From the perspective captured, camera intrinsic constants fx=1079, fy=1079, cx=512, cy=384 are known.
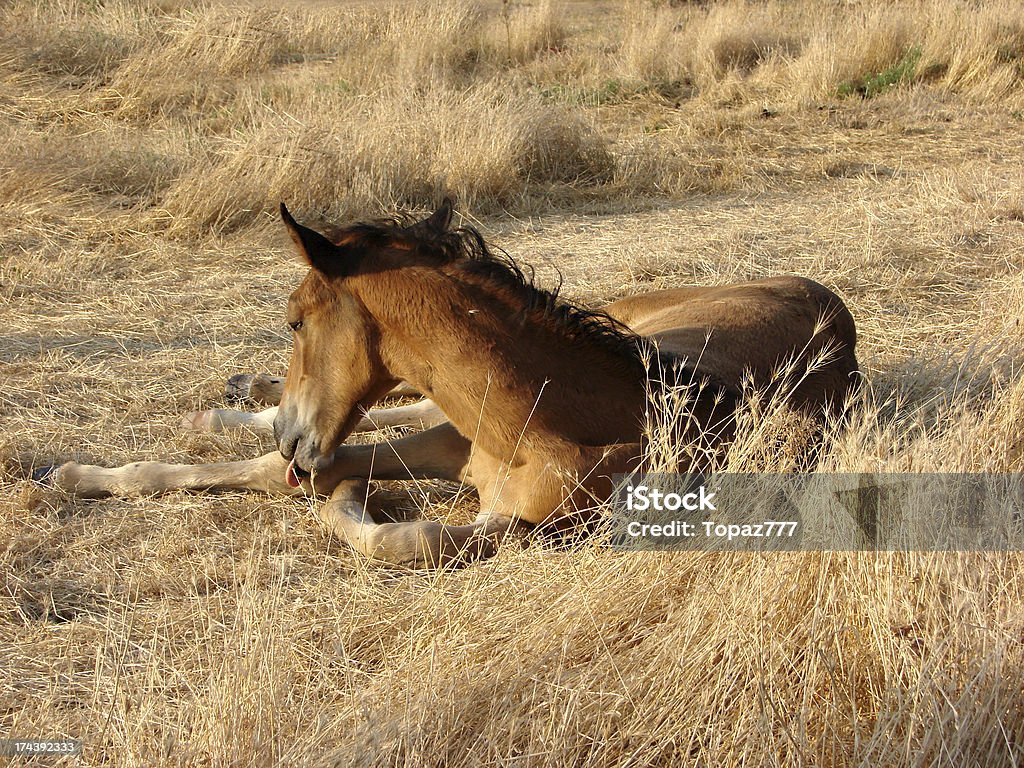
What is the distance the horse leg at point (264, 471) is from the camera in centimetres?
415

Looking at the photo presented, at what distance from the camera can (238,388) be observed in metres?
5.10

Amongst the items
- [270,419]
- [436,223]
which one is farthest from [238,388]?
[436,223]

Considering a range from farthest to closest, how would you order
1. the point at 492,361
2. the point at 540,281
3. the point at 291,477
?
1. the point at 540,281
2. the point at 291,477
3. the point at 492,361

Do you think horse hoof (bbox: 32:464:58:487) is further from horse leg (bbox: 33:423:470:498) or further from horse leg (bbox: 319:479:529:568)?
horse leg (bbox: 319:479:529:568)

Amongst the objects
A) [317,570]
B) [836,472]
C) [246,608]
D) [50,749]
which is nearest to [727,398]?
[836,472]

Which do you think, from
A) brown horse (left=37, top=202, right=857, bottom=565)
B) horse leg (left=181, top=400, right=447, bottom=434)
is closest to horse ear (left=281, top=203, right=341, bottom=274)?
brown horse (left=37, top=202, right=857, bottom=565)

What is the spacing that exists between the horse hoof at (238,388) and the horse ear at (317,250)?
1.57 metres

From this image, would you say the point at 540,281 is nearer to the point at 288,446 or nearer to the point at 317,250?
the point at 288,446

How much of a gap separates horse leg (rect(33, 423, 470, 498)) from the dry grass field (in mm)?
89

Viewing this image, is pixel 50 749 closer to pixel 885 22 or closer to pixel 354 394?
pixel 354 394

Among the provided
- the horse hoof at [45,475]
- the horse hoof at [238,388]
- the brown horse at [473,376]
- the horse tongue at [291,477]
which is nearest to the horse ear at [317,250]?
the brown horse at [473,376]

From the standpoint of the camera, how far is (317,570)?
3637 millimetres

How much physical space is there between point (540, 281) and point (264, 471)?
2.68 metres

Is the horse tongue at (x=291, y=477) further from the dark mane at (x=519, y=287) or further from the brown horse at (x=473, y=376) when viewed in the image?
the dark mane at (x=519, y=287)
